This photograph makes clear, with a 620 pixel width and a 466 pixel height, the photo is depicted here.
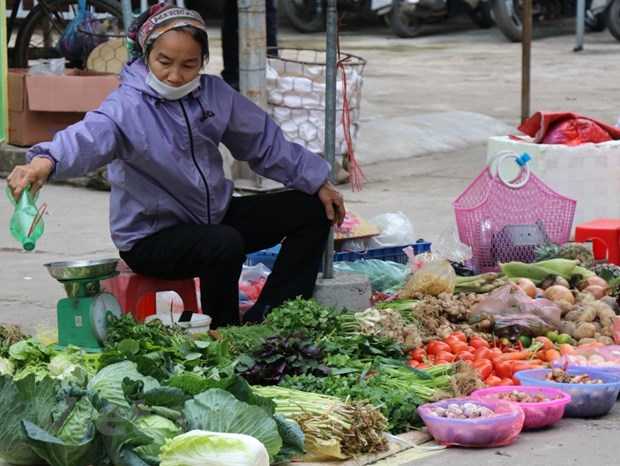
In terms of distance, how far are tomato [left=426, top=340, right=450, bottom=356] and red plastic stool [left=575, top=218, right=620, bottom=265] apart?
6.05 feet

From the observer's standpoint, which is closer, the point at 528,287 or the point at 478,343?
the point at 478,343

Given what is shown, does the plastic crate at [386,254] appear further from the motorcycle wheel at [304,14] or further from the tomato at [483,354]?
the motorcycle wheel at [304,14]

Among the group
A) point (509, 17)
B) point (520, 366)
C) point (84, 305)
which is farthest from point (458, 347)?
point (509, 17)

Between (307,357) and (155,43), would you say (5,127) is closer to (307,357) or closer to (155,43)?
(155,43)

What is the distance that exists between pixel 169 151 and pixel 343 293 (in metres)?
1.05

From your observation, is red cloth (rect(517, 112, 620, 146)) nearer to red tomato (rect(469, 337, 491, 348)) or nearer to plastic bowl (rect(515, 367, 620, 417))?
red tomato (rect(469, 337, 491, 348))

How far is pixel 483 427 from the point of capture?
151 inches

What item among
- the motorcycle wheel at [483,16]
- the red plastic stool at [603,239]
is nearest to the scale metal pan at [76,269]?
the red plastic stool at [603,239]

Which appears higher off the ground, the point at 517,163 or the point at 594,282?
the point at 517,163

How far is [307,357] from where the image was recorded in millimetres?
4289

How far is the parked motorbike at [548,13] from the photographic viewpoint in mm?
18984

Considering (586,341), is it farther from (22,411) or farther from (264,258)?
(22,411)

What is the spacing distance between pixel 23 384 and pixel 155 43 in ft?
5.16

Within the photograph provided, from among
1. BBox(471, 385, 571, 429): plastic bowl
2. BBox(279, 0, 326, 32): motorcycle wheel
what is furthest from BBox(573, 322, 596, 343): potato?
BBox(279, 0, 326, 32): motorcycle wheel
